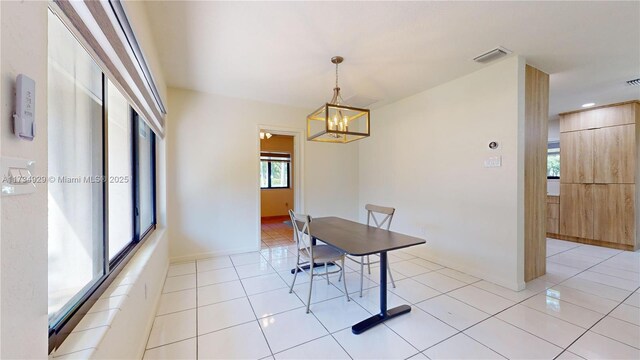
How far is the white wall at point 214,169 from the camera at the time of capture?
3.62 metres

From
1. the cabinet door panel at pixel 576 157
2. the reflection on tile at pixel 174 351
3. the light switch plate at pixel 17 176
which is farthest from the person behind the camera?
the cabinet door panel at pixel 576 157

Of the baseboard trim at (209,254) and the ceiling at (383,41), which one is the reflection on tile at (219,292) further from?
the ceiling at (383,41)

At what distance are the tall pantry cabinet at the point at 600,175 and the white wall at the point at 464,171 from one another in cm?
317

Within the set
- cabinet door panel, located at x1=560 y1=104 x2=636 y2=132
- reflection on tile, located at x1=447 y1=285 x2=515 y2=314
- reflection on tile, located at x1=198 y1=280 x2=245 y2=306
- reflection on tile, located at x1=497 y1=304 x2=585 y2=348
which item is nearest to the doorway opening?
reflection on tile, located at x1=198 y1=280 x2=245 y2=306

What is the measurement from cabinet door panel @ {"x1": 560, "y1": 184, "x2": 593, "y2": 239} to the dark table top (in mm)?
4533

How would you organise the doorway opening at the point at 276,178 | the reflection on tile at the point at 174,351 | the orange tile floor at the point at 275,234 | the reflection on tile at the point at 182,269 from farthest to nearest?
1. the doorway opening at the point at 276,178
2. the orange tile floor at the point at 275,234
3. the reflection on tile at the point at 182,269
4. the reflection on tile at the point at 174,351

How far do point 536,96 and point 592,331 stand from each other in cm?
244

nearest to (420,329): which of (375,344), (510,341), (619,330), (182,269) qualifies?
(375,344)

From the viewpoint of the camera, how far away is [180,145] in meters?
3.61

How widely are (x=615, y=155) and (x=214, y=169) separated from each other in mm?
6736

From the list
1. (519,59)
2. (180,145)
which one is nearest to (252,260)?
(180,145)

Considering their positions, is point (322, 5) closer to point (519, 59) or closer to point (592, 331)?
point (519, 59)

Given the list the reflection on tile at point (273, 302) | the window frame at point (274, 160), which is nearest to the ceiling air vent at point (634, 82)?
the reflection on tile at point (273, 302)

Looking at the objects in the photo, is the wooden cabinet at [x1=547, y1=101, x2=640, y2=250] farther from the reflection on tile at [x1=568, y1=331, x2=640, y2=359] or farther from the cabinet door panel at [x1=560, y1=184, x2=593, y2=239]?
the reflection on tile at [x1=568, y1=331, x2=640, y2=359]
